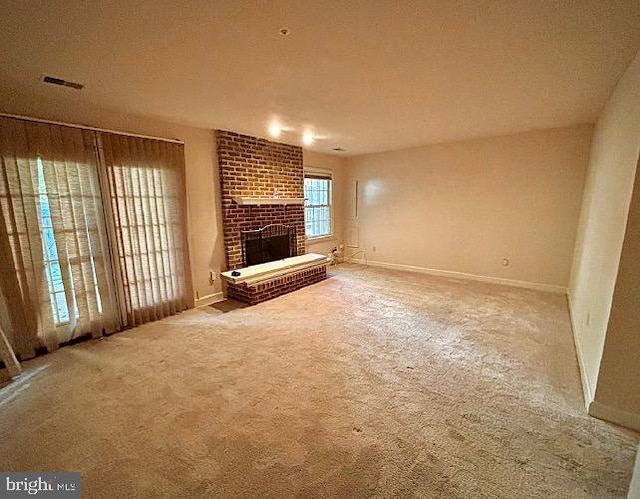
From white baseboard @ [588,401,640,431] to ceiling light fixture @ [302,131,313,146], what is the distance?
3.96 metres

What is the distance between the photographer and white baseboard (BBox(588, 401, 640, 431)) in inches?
66.1

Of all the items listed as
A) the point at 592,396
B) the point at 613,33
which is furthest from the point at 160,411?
the point at 613,33

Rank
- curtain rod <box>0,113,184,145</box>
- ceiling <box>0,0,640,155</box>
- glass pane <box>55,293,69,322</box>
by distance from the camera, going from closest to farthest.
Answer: ceiling <box>0,0,640,155</box> < curtain rod <box>0,113,184,145</box> < glass pane <box>55,293,69,322</box>

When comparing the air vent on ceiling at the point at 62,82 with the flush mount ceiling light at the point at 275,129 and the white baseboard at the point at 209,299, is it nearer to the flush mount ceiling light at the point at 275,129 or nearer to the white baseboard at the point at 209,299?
the flush mount ceiling light at the point at 275,129

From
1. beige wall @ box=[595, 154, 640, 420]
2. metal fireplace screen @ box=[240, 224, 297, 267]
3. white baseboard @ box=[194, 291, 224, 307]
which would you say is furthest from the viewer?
metal fireplace screen @ box=[240, 224, 297, 267]

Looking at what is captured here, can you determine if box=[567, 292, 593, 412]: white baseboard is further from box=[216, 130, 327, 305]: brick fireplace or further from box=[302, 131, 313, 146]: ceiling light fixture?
box=[302, 131, 313, 146]: ceiling light fixture

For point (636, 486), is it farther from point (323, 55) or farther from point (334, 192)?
point (334, 192)

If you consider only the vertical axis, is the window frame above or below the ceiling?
below

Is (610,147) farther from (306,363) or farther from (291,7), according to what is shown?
(306,363)

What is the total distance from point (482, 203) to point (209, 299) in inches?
181

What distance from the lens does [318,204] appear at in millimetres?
5996

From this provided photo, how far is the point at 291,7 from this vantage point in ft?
4.44

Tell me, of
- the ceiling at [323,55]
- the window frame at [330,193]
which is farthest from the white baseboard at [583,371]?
the window frame at [330,193]

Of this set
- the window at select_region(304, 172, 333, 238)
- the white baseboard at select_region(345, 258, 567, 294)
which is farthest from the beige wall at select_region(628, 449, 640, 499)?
the window at select_region(304, 172, 333, 238)
